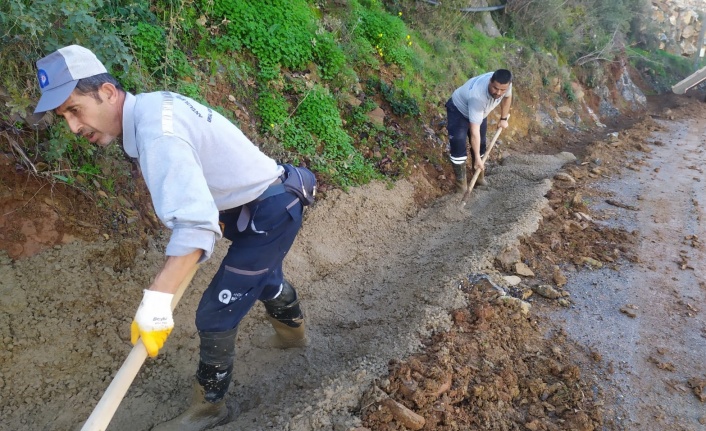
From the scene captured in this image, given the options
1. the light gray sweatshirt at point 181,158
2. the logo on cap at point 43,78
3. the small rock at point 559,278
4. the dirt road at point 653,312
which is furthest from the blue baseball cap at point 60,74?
the small rock at point 559,278

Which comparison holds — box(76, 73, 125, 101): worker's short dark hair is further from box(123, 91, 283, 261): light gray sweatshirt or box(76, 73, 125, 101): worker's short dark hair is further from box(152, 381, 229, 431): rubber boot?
box(152, 381, 229, 431): rubber boot

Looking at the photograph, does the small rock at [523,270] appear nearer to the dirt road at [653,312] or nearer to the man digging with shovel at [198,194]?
the dirt road at [653,312]

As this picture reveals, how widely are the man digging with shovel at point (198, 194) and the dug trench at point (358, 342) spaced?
492mm

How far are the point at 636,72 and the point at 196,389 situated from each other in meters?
17.1

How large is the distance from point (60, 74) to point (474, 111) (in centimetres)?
408

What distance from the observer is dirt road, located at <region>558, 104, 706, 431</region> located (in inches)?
97.9

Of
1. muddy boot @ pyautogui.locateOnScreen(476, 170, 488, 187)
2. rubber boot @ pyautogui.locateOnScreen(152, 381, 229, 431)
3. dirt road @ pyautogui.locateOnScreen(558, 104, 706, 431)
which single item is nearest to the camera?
rubber boot @ pyautogui.locateOnScreen(152, 381, 229, 431)

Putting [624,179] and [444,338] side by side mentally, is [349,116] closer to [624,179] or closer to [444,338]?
[444,338]

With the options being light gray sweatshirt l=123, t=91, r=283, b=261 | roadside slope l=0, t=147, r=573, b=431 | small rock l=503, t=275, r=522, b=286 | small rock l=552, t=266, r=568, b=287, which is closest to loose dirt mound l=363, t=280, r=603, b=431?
roadside slope l=0, t=147, r=573, b=431

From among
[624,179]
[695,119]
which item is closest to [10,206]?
[624,179]

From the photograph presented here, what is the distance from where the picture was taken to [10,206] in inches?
106

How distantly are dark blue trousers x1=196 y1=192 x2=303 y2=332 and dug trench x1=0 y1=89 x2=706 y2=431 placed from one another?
591mm

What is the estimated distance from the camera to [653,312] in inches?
127

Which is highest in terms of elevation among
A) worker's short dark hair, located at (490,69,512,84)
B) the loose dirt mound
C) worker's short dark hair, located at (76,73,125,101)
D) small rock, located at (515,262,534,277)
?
worker's short dark hair, located at (76,73,125,101)
